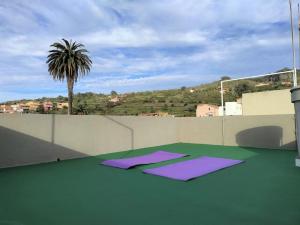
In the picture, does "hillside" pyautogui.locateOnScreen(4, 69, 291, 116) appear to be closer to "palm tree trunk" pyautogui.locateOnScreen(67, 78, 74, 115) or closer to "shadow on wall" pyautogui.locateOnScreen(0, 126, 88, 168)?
"palm tree trunk" pyautogui.locateOnScreen(67, 78, 74, 115)

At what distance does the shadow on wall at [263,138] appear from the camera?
30.7 ft

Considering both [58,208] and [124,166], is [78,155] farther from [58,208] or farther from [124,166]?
[58,208]

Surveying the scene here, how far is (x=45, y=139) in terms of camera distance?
7.27m

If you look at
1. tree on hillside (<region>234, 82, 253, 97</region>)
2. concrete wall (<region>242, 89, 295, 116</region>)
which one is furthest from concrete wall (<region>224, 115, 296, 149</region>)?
tree on hillside (<region>234, 82, 253, 97</region>)

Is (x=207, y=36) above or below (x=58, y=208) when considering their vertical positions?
above

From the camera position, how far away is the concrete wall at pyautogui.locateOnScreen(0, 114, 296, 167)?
6.74 meters

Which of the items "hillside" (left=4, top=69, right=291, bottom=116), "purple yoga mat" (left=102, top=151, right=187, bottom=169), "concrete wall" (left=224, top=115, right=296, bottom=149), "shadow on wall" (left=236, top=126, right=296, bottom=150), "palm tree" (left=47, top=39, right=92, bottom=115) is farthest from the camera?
"hillside" (left=4, top=69, right=291, bottom=116)

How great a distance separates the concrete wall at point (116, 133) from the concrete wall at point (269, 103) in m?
4.65

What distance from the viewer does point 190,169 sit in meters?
5.82

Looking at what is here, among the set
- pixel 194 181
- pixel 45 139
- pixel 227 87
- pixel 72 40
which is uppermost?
pixel 72 40

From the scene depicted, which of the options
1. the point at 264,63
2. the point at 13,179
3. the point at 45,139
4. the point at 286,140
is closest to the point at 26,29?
the point at 45,139

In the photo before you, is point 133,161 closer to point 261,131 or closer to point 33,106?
point 261,131

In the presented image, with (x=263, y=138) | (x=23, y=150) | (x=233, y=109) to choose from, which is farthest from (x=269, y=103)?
(x=23, y=150)

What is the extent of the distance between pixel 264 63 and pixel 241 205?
1524 centimetres
